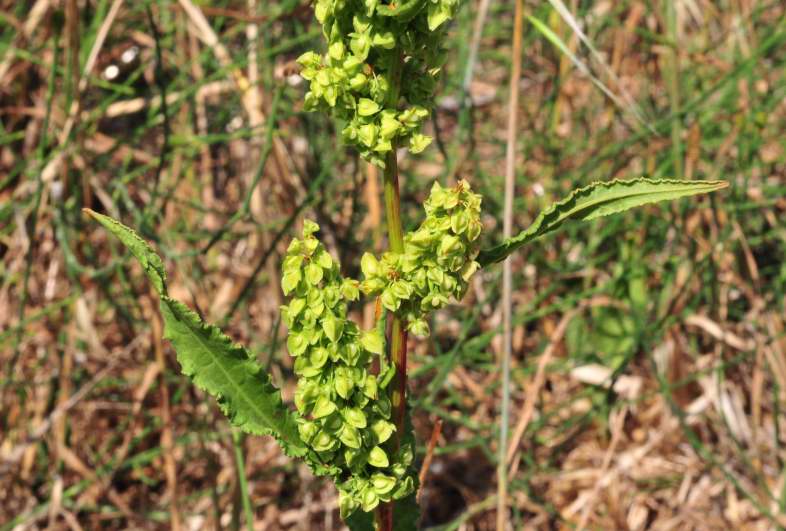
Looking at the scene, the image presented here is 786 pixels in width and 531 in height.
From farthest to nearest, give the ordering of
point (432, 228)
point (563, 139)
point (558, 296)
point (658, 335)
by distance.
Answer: point (563, 139)
point (558, 296)
point (658, 335)
point (432, 228)

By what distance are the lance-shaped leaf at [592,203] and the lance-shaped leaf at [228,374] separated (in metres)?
0.25

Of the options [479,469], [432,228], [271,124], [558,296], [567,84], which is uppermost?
[567,84]

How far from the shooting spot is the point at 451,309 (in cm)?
224

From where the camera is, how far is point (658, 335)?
78.8 inches

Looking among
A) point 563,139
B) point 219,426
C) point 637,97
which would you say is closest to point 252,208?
point 219,426

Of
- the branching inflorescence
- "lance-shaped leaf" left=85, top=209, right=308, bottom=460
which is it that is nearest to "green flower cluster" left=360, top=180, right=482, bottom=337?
the branching inflorescence

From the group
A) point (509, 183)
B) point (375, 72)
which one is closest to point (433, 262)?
point (375, 72)

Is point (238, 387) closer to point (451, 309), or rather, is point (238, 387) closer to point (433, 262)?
point (433, 262)

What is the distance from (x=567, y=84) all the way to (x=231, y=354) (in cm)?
180

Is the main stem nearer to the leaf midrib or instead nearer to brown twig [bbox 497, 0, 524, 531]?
the leaf midrib

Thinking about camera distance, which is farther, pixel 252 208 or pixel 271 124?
pixel 252 208

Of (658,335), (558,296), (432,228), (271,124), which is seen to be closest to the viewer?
(432,228)

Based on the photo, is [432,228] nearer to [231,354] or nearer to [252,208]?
[231,354]

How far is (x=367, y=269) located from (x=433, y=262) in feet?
0.20
